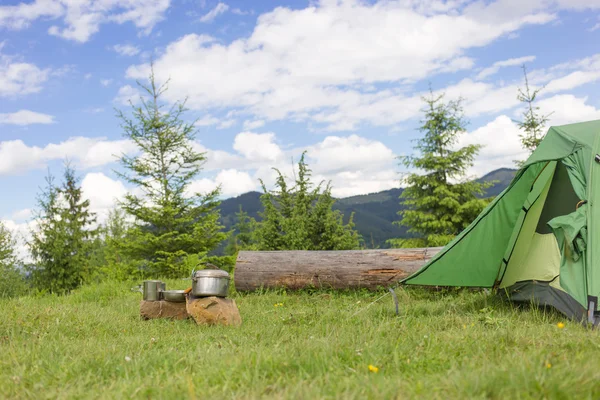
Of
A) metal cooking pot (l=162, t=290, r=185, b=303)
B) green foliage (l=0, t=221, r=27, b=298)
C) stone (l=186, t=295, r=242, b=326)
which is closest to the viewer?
stone (l=186, t=295, r=242, b=326)

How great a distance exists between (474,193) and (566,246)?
1535cm

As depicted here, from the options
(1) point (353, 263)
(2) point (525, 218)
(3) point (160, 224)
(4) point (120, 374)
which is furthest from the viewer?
(3) point (160, 224)

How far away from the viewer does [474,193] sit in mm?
20094

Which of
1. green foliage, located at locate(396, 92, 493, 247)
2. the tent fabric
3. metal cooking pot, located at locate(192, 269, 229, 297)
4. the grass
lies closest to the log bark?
the tent fabric

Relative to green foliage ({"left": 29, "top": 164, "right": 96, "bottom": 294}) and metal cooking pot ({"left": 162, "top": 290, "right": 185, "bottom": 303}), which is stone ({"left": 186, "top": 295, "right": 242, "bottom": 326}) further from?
green foliage ({"left": 29, "top": 164, "right": 96, "bottom": 294})

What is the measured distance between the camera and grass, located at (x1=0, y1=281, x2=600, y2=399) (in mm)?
2752

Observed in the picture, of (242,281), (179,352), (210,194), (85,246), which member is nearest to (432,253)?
(242,281)

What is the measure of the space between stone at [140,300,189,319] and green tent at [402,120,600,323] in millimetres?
3234

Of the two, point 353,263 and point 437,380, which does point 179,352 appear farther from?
point 353,263

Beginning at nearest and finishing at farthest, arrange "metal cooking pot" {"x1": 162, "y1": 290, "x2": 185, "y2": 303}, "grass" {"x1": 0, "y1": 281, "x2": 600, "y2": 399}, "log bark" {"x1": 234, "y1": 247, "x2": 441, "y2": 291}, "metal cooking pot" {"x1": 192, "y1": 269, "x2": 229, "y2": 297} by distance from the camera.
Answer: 1. "grass" {"x1": 0, "y1": 281, "x2": 600, "y2": 399}
2. "metal cooking pot" {"x1": 192, "y1": 269, "x2": 229, "y2": 297}
3. "metal cooking pot" {"x1": 162, "y1": 290, "x2": 185, "y2": 303}
4. "log bark" {"x1": 234, "y1": 247, "x2": 441, "y2": 291}

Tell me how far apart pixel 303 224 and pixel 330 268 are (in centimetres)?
519

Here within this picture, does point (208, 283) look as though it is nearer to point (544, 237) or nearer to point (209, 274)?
point (209, 274)

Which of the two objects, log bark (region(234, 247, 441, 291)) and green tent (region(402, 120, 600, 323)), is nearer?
green tent (region(402, 120, 600, 323))

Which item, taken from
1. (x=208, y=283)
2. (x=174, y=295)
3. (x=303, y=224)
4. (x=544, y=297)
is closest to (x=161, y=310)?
(x=174, y=295)
